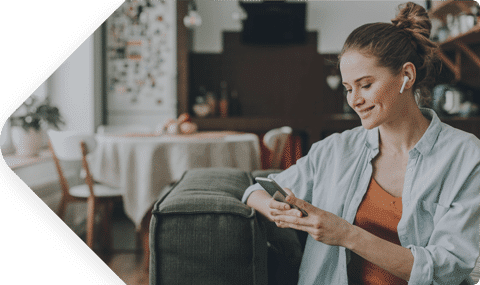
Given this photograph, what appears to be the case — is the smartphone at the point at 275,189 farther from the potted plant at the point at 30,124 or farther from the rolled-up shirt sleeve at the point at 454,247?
the potted plant at the point at 30,124

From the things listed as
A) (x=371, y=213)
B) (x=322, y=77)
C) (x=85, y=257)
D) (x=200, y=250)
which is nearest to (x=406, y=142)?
(x=371, y=213)

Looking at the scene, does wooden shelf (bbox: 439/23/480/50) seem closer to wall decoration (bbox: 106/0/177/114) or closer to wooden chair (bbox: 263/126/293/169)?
wooden chair (bbox: 263/126/293/169)

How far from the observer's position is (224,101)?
4.31 meters

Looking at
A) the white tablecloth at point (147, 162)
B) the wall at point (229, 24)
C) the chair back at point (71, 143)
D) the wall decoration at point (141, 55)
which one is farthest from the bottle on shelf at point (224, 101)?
the chair back at point (71, 143)

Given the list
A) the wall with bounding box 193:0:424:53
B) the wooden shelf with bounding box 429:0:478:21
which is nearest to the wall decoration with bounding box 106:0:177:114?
the wall with bounding box 193:0:424:53

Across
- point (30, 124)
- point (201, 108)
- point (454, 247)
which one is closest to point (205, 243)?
point (454, 247)

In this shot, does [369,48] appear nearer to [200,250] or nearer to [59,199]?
[200,250]

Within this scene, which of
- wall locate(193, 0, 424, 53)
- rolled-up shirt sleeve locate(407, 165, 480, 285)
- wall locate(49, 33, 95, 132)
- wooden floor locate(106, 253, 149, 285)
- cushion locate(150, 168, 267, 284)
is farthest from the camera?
wall locate(193, 0, 424, 53)

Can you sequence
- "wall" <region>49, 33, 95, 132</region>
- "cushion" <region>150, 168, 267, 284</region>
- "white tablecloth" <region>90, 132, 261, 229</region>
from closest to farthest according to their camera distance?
"cushion" <region>150, 168, 267, 284</region> → "white tablecloth" <region>90, 132, 261, 229</region> → "wall" <region>49, 33, 95, 132</region>

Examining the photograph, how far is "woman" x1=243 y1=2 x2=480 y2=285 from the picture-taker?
773 mm

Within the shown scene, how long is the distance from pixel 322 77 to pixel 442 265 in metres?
3.82

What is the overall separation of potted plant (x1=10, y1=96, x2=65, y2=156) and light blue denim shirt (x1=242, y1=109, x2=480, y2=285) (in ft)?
6.40

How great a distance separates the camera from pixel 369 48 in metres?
0.84

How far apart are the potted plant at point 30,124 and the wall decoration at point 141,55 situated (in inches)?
58.1
